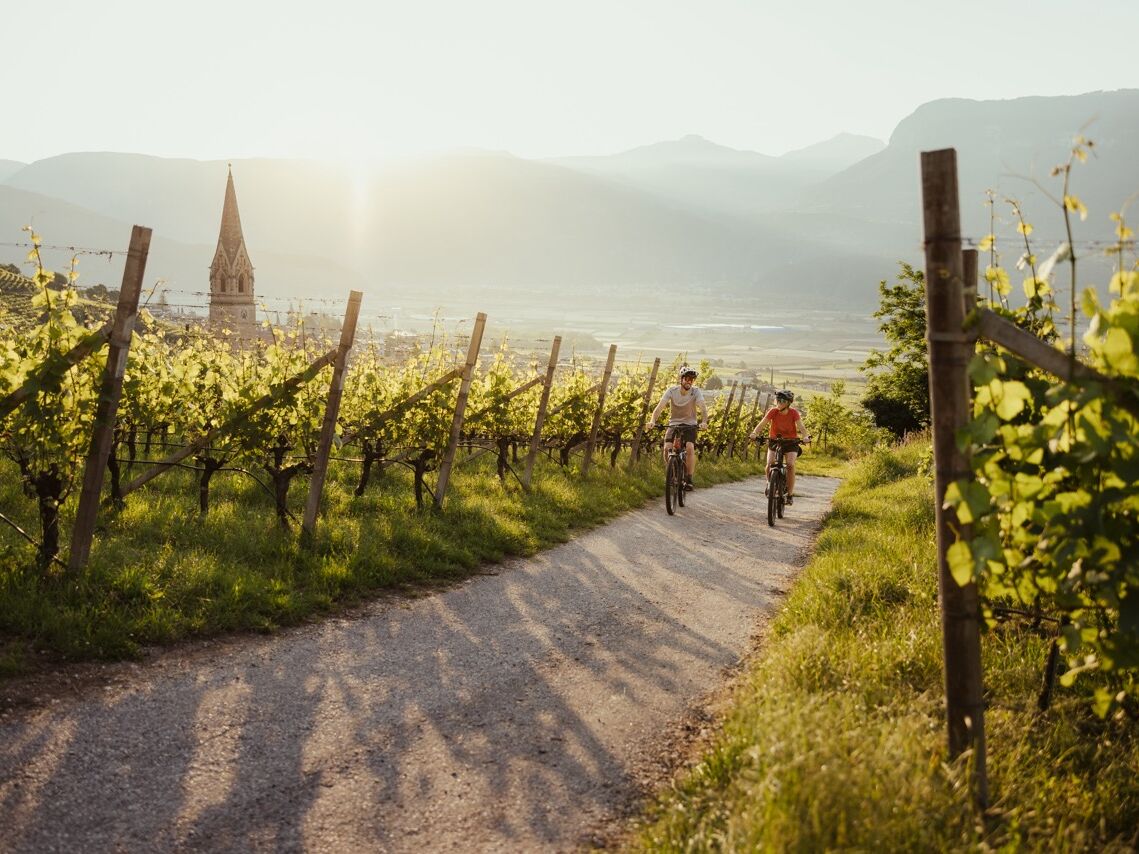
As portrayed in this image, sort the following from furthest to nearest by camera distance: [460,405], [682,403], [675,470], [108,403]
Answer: [675,470] → [682,403] → [460,405] → [108,403]

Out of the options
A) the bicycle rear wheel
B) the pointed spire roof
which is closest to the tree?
the bicycle rear wheel

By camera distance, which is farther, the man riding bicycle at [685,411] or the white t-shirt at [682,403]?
the white t-shirt at [682,403]

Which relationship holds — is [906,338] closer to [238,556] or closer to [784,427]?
[784,427]

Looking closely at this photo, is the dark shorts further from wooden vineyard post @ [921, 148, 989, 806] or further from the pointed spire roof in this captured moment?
the pointed spire roof

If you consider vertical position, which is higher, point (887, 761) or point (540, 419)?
point (540, 419)

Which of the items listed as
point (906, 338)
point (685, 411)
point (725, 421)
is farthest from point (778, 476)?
point (906, 338)

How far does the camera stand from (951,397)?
140 inches

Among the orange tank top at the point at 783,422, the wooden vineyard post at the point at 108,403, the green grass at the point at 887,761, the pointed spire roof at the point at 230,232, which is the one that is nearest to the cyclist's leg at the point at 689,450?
the orange tank top at the point at 783,422

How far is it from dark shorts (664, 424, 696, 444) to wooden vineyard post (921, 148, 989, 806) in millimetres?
10003

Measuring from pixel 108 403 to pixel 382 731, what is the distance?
3264 mm

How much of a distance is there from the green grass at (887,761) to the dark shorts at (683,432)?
751 centimetres

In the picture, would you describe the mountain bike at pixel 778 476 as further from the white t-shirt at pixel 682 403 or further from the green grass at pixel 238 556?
the green grass at pixel 238 556

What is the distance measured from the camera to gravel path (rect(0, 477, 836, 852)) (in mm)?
3840

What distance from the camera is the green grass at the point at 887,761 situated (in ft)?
10.6
